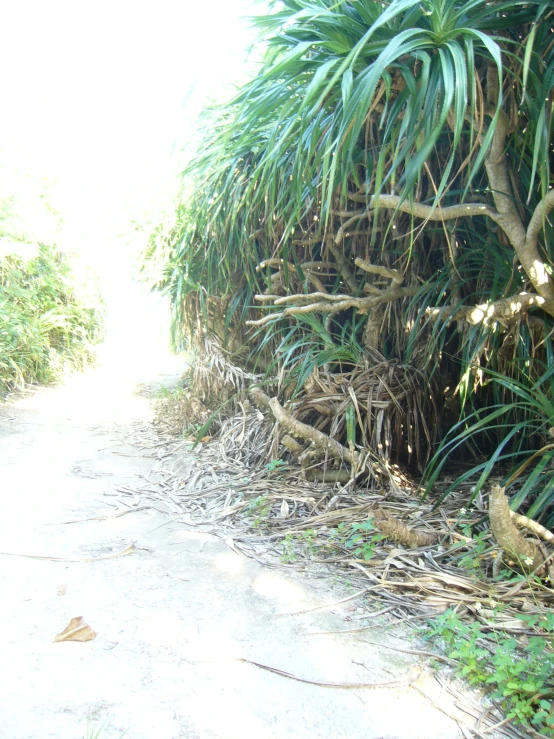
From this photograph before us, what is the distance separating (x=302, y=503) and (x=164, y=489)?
2.60ft

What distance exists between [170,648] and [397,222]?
199 cm

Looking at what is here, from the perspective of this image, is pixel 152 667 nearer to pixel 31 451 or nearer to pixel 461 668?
pixel 461 668

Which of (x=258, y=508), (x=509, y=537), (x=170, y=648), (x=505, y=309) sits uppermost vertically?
(x=505, y=309)

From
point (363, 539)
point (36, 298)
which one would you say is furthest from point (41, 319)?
point (363, 539)

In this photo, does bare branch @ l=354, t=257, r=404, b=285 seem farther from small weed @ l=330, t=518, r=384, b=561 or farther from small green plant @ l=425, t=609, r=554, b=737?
small green plant @ l=425, t=609, r=554, b=737

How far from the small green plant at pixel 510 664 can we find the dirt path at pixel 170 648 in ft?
0.35

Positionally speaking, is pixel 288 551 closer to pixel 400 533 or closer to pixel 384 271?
pixel 400 533

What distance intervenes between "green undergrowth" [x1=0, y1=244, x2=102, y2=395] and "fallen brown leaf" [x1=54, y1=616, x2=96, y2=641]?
4.22 meters

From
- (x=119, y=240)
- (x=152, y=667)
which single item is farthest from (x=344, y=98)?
(x=119, y=240)

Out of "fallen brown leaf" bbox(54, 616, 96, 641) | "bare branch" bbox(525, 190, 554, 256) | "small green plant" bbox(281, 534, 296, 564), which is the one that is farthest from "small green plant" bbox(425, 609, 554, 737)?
"bare branch" bbox(525, 190, 554, 256)

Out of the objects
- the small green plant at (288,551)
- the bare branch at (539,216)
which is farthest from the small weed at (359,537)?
the bare branch at (539,216)

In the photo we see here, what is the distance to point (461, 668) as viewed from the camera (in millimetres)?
1409

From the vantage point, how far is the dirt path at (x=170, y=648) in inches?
48.3

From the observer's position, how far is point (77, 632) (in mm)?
1530
